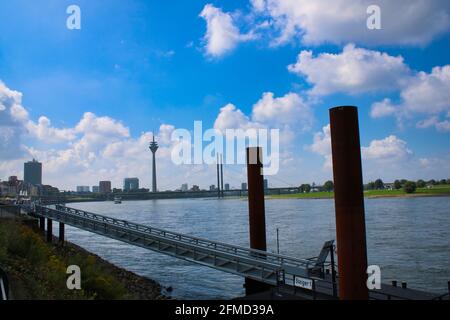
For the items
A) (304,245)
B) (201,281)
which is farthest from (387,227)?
(201,281)

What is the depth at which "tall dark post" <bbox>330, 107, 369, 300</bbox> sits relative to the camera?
13.1 meters

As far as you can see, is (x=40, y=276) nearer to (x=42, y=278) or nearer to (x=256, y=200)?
(x=42, y=278)

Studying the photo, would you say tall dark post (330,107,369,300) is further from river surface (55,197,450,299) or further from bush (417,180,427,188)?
bush (417,180,427,188)

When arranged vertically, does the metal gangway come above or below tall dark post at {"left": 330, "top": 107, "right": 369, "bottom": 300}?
below

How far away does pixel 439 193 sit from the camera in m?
156

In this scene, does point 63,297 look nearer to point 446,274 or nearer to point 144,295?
point 144,295

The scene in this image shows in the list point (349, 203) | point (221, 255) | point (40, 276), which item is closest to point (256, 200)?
point (221, 255)

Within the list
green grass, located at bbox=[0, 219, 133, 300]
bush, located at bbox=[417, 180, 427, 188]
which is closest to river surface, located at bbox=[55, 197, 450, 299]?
green grass, located at bbox=[0, 219, 133, 300]

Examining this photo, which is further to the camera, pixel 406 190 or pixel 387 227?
pixel 406 190

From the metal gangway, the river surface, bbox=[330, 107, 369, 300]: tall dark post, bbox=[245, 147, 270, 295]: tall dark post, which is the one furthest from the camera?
the river surface

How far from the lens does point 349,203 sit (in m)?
13.0

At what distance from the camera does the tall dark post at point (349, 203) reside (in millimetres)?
13062

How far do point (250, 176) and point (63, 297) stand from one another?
13.3 m

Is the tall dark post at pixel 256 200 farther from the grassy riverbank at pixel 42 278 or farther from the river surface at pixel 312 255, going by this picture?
the grassy riverbank at pixel 42 278
